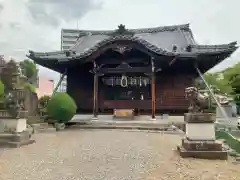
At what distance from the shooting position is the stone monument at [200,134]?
6375 mm

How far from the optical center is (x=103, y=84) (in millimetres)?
19953

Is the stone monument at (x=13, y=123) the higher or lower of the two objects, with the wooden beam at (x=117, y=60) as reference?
lower

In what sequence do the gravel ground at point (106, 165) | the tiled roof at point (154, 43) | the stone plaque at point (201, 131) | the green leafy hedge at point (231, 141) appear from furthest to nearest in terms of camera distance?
the tiled roof at point (154, 43), the green leafy hedge at point (231, 141), the stone plaque at point (201, 131), the gravel ground at point (106, 165)

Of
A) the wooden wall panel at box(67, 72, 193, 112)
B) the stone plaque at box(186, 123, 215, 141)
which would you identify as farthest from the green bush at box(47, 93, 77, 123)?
the stone plaque at box(186, 123, 215, 141)

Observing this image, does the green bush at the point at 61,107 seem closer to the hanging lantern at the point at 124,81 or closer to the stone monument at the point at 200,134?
the hanging lantern at the point at 124,81

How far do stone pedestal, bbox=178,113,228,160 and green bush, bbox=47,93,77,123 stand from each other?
26.5 ft

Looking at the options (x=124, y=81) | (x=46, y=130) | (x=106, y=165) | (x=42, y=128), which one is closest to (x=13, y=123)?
(x=106, y=165)

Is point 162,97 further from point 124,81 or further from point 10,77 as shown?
point 10,77

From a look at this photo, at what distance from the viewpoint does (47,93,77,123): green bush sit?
13.4 metres

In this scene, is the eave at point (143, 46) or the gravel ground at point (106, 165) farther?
the eave at point (143, 46)

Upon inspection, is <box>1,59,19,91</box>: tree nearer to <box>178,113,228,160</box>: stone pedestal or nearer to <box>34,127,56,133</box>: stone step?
<box>34,127,56,133</box>: stone step

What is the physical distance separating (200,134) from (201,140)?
0.17 m

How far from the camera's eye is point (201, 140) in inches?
258

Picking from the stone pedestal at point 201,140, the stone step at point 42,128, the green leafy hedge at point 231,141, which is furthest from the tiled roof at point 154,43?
the stone pedestal at point 201,140
